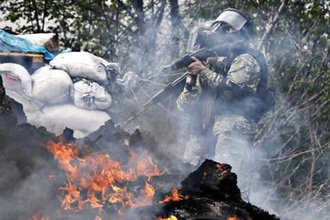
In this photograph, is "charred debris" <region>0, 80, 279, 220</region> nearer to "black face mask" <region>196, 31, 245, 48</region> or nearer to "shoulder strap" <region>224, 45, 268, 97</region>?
"shoulder strap" <region>224, 45, 268, 97</region>

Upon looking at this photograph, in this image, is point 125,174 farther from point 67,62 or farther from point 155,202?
point 67,62

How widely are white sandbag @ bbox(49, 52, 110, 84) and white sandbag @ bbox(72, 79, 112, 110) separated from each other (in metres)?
0.07

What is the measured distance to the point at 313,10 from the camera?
9.46 m

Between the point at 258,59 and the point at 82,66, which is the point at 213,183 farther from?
the point at 82,66

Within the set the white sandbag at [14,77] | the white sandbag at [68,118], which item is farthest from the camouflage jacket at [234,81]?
the white sandbag at [14,77]

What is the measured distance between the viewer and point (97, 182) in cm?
403

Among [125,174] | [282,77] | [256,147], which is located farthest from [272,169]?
[125,174]

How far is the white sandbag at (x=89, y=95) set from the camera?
609 centimetres

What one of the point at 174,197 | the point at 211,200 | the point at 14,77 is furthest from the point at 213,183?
the point at 14,77

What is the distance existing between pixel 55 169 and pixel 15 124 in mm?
460

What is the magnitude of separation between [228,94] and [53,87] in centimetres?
174

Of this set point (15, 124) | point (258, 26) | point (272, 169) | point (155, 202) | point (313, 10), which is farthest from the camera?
point (258, 26)

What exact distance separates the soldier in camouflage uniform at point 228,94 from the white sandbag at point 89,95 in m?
0.90

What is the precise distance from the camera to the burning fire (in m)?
3.90
